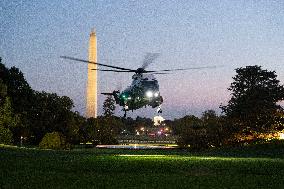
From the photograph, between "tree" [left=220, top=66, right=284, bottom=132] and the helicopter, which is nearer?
the helicopter

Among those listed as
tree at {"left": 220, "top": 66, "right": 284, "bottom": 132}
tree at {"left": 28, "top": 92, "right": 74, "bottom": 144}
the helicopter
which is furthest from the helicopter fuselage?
tree at {"left": 28, "top": 92, "right": 74, "bottom": 144}

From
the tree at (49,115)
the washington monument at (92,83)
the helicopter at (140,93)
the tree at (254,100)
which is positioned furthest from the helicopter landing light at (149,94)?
the washington monument at (92,83)

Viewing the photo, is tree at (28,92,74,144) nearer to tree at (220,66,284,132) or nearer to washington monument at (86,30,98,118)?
washington monument at (86,30,98,118)

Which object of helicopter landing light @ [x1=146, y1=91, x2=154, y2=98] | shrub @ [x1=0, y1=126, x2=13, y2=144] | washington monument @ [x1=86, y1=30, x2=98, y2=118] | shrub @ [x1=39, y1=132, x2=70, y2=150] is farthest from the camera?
washington monument @ [x1=86, y1=30, x2=98, y2=118]

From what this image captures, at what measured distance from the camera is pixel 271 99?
270 ft

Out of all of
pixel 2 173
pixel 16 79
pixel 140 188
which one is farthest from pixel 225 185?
pixel 16 79

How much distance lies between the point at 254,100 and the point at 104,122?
4699 centimetres

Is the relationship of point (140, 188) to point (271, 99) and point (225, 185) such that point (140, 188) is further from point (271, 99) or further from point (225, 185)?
point (271, 99)

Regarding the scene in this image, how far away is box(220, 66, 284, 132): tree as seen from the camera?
2805 inches

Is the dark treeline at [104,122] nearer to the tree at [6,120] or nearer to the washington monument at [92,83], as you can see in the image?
the tree at [6,120]

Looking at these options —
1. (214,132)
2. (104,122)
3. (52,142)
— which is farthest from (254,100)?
(104,122)

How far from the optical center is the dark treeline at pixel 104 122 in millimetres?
69875

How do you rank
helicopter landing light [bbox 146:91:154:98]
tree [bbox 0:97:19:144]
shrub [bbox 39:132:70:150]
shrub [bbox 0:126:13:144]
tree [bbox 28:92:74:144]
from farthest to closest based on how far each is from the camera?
tree [bbox 28:92:74:144] → shrub [bbox 0:126:13:144] → tree [bbox 0:97:19:144] → shrub [bbox 39:132:70:150] → helicopter landing light [bbox 146:91:154:98]

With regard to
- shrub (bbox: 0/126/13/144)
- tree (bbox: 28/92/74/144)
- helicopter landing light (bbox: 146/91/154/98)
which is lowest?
shrub (bbox: 0/126/13/144)
